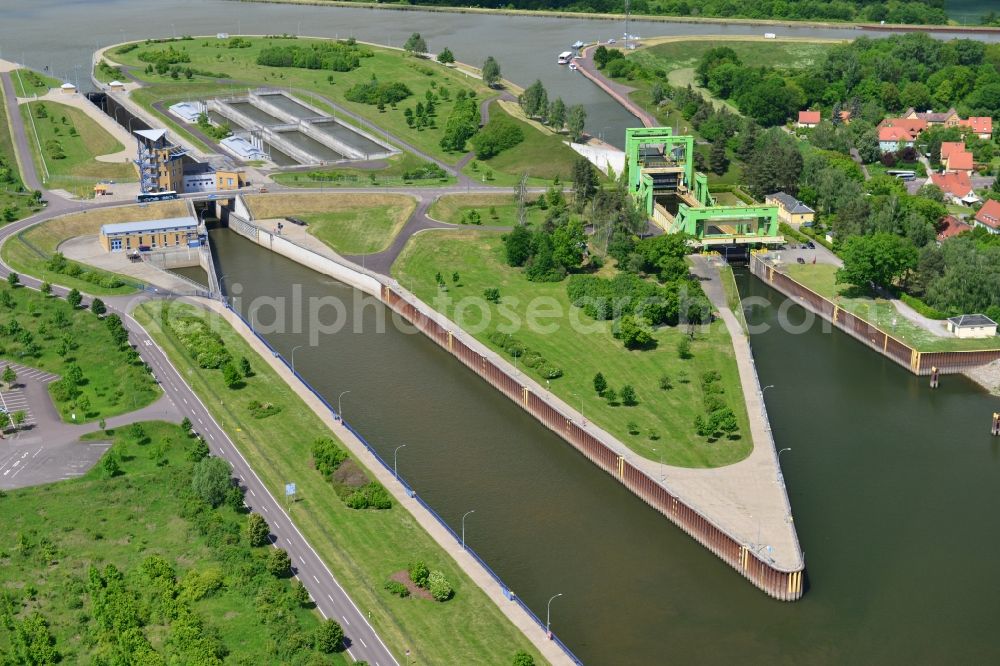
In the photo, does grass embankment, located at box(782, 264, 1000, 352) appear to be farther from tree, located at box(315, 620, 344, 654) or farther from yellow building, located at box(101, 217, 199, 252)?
yellow building, located at box(101, 217, 199, 252)

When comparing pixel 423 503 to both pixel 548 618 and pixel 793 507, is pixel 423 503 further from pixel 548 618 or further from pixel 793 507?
pixel 793 507

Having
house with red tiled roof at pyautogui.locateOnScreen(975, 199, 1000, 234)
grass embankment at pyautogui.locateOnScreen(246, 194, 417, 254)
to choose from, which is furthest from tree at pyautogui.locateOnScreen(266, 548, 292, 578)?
house with red tiled roof at pyautogui.locateOnScreen(975, 199, 1000, 234)

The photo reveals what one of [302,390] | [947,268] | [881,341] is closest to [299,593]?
[302,390]

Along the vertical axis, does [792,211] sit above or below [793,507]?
above

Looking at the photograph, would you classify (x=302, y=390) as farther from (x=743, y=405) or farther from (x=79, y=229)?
(x=79, y=229)

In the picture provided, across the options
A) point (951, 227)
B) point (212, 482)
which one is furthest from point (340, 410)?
point (951, 227)

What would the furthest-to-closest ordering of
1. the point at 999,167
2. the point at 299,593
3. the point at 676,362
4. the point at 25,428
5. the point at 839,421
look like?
the point at 999,167
the point at 676,362
the point at 839,421
the point at 25,428
the point at 299,593
